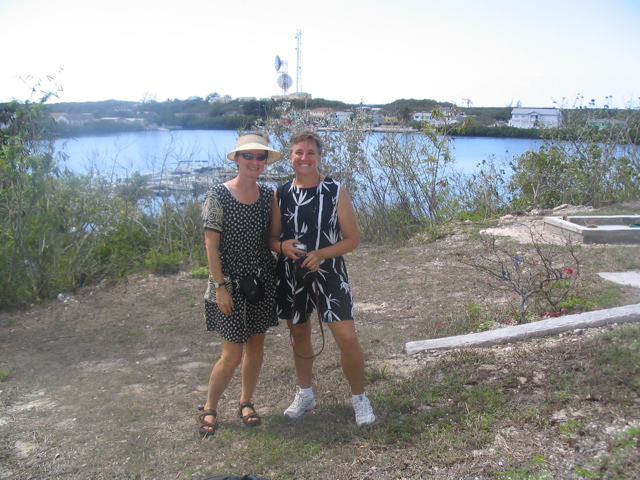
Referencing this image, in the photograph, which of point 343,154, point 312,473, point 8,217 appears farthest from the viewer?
point 343,154

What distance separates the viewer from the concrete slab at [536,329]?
3.91m

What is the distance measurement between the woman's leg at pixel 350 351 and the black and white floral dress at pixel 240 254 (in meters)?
0.45

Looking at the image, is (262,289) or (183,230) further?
(183,230)

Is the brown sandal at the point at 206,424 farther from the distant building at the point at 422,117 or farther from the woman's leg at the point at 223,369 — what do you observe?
the distant building at the point at 422,117

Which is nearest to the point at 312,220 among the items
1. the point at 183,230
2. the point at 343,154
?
the point at 183,230

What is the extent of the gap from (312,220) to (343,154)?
Answer: 7.37 m

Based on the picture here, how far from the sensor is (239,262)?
3.24 metres

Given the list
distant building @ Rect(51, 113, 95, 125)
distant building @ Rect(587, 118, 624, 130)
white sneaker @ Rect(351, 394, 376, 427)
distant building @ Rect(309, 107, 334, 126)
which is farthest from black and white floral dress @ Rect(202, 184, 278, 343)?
distant building @ Rect(587, 118, 624, 130)

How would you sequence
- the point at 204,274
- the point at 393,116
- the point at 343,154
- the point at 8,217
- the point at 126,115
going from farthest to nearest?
the point at 393,116 → the point at 343,154 → the point at 126,115 → the point at 204,274 → the point at 8,217

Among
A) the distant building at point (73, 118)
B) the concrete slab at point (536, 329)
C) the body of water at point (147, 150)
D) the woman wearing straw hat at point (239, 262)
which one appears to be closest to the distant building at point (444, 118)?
the body of water at point (147, 150)

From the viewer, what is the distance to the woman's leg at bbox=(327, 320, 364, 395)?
124 inches

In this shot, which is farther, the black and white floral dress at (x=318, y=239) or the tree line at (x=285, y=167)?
the tree line at (x=285, y=167)

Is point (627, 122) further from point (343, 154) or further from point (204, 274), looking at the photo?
point (204, 274)

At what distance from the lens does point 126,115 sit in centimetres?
956
